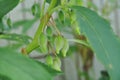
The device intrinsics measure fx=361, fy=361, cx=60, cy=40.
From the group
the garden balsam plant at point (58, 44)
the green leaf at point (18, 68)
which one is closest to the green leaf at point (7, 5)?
the garden balsam plant at point (58, 44)

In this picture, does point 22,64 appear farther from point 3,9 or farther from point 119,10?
point 119,10

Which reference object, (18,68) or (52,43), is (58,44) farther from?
(18,68)

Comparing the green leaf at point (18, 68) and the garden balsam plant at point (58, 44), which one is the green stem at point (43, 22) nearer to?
the garden balsam plant at point (58, 44)

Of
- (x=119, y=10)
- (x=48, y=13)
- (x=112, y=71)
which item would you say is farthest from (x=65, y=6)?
(x=119, y=10)

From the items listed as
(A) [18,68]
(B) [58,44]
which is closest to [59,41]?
(B) [58,44]

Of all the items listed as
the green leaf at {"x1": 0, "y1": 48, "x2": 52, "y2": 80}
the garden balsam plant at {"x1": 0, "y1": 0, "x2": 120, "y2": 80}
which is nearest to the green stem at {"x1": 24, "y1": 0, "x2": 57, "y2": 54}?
the garden balsam plant at {"x1": 0, "y1": 0, "x2": 120, "y2": 80}

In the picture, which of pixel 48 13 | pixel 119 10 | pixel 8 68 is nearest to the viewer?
pixel 8 68
